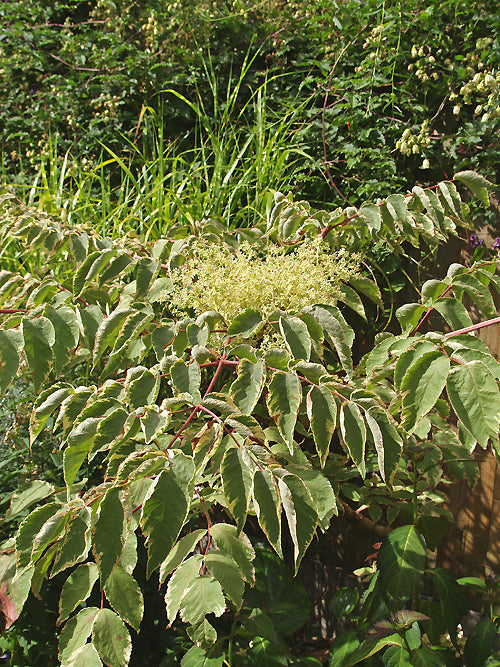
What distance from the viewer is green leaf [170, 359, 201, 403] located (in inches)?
43.6

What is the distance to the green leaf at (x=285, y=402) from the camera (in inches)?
40.5

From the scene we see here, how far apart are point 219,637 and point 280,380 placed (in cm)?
79

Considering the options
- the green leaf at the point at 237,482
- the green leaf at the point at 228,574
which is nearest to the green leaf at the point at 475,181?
the green leaf at the point at 237,482

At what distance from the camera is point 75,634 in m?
0.98

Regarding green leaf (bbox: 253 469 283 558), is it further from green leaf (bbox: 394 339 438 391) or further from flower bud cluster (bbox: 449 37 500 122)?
flower bud cluster (bbox: 449 37 500 122)

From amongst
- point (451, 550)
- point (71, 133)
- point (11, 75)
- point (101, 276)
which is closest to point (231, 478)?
point (101, 276)

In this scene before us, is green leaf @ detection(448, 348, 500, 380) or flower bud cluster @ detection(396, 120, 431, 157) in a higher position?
flower bud cluster @ detection(396, 120, 431, 157)

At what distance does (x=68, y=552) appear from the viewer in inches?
34.3

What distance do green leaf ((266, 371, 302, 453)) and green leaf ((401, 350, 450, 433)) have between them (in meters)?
0.20

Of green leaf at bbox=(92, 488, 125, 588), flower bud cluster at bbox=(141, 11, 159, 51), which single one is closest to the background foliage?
green leaf at bbox=(92, 488, 125, 588)

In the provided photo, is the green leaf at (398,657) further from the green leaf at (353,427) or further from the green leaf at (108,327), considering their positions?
the green leaf at (108,327)

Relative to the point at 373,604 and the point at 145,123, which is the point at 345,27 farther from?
the point at 373,604

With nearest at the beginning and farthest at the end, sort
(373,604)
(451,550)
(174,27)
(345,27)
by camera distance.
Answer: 1. (373,604)
2. (451,550)
3. (345,27)
4. (174,27)

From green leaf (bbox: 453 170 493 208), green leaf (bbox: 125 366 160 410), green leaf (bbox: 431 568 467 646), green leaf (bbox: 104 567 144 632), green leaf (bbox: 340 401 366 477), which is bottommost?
green leaf (bbox: 431 568 467 646)
